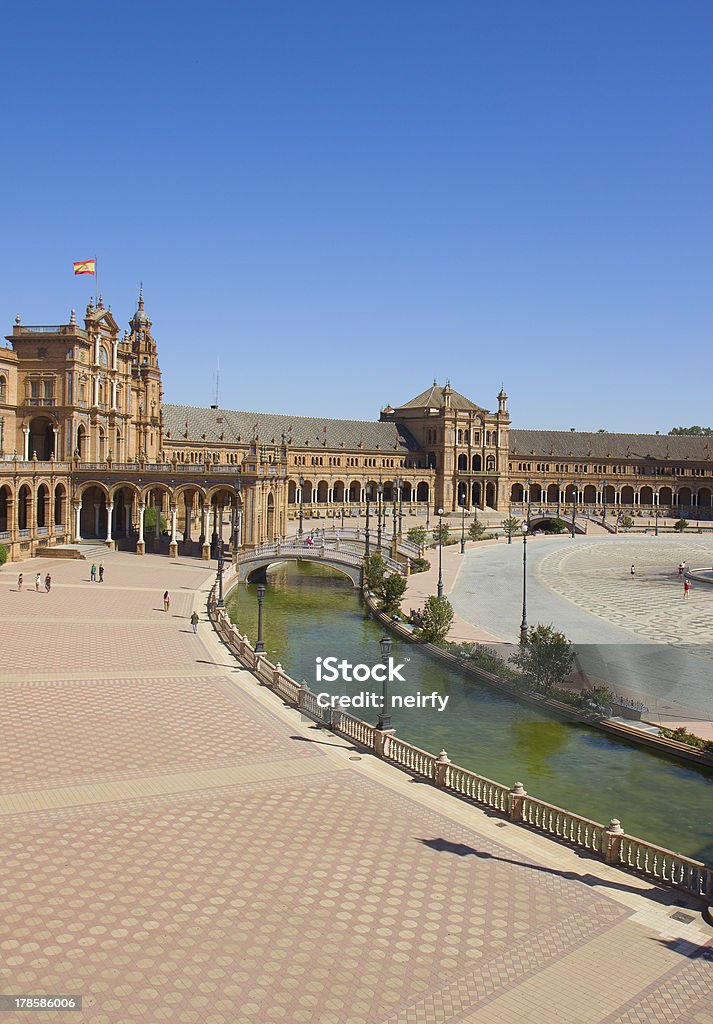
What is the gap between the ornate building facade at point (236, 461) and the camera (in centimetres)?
7581

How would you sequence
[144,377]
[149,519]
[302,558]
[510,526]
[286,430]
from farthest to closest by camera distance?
[286,430] < [510,526] < [144,377] < [149,519] < [302,558]

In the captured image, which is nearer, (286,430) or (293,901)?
(293,901)

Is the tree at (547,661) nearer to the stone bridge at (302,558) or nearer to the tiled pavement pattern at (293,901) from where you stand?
the tiled pavement pattern at (293,901)

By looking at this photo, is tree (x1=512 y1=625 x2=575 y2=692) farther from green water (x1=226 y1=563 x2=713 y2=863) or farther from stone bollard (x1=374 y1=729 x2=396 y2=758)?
stone bollard (x1=374 y1=729 x2=396 y2=758)

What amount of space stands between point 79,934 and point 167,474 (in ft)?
210

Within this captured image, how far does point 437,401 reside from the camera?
145500mm

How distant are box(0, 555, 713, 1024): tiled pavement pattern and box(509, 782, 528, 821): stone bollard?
0.45m

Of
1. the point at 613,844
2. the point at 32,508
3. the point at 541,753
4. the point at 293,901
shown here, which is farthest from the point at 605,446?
the point at 293,901

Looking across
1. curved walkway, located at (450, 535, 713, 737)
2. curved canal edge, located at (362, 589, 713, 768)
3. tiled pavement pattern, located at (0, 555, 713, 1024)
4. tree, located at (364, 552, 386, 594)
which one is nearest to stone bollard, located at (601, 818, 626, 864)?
tiled pavement pattern, located at (0, 555, 713, 1024)

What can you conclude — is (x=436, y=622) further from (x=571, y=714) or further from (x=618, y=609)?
(x=618, y=609)

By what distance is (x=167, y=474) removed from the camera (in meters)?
76.2

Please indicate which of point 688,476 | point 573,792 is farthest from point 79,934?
point 688,476

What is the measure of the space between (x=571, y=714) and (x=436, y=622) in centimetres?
1327

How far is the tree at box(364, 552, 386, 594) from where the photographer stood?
59.4 metres
